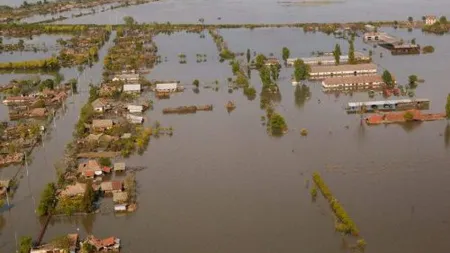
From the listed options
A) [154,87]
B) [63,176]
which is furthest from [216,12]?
[63,176]

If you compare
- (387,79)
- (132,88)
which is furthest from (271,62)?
(132,88)

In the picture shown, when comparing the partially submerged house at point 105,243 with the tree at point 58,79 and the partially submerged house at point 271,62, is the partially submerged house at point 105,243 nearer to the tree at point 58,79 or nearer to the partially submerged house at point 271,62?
the tree at point 58,79

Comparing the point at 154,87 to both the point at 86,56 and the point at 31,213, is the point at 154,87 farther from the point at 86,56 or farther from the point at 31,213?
the point at 31,213

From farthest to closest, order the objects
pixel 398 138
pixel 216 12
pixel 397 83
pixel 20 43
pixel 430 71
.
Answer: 1. pixel 216 12
2. pixel 20 43
3. pixel 430 71
4. pixel 397 83
5. pixel 398 138

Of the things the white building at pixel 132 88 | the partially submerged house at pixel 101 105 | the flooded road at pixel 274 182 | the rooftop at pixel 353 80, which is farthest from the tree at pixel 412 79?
the partially submerged house at pixel 101 105

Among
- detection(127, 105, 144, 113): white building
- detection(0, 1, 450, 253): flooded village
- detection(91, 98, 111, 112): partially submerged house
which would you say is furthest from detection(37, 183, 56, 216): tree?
detection(127, 105, 144, 113): white building

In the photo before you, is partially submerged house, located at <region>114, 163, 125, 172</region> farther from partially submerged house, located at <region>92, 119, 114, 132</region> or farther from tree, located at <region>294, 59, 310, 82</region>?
tree, located at <region>294, 59, 310, 82</region>

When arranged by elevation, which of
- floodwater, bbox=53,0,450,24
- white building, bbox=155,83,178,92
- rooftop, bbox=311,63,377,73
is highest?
floodwater, bbox=53,0,450,24

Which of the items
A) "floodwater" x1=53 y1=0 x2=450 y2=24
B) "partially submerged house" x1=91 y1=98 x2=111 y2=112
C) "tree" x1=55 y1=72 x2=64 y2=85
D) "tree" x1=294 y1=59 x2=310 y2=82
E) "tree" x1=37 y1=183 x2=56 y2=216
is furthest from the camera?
"floodwater" x1=53 y1=0 x2=450 y2=24
